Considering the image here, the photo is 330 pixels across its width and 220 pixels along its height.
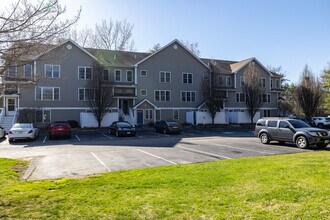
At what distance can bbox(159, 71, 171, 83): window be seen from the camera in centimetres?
4247

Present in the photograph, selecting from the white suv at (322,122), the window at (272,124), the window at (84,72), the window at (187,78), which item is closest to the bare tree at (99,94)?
the window at (84,72)

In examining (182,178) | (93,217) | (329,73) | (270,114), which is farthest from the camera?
(270,114)

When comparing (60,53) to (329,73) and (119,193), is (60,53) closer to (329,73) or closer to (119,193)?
(119,193)

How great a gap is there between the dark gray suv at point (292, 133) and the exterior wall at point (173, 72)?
904 inches

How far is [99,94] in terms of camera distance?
3562cm

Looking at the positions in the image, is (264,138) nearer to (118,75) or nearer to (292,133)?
(292,133)

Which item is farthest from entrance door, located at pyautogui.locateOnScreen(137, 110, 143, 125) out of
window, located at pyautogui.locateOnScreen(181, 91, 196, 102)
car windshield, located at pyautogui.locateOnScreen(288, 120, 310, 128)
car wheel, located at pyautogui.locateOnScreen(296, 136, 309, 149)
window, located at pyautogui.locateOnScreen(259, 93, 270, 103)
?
car wheel, located at pyautogui.locateOnScreen(296, 136, 309, 149)

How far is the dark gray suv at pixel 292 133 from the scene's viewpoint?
16906 millimetres

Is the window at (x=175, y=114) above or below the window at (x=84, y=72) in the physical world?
below

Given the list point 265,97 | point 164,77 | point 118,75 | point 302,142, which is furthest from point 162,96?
point 302,142

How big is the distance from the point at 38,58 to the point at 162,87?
35752 mm

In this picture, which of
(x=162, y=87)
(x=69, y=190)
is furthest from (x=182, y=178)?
(x=162, y=87)

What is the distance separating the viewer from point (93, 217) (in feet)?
16.4

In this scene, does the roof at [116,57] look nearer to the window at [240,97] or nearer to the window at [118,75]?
the window at [118,75]
